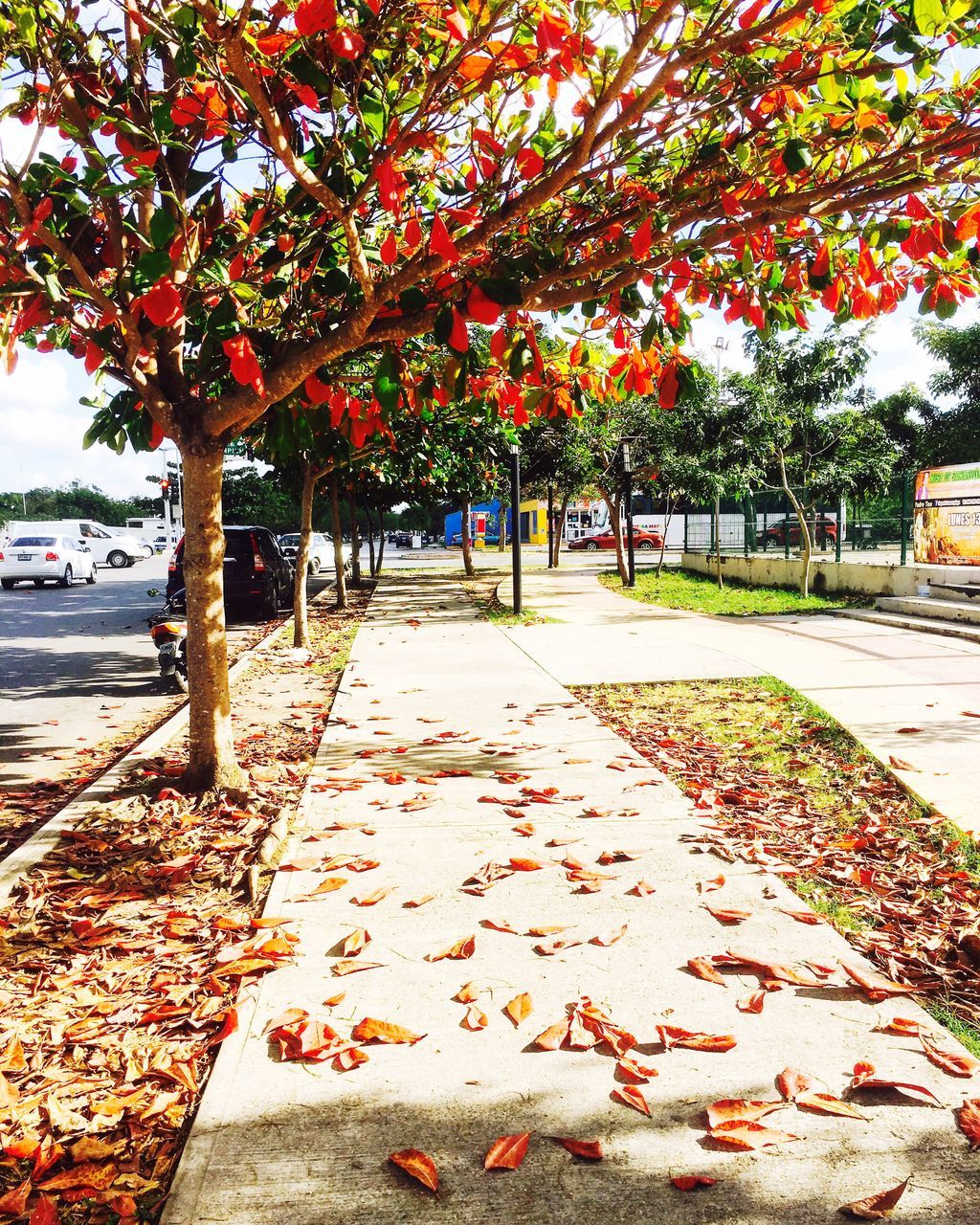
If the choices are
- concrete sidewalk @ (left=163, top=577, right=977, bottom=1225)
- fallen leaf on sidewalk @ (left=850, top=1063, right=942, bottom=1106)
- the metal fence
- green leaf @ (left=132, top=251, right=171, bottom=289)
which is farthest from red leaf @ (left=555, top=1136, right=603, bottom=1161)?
the metal fence

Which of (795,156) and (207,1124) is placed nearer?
(207,1124)

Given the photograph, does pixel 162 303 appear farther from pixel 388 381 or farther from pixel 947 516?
pixel 947 516

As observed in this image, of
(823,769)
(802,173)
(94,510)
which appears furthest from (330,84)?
(94,510)

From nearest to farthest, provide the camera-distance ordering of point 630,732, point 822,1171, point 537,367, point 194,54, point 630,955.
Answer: point 822,1171 → point 630,955 → point 194,54 → point 537,367 → point 630,732

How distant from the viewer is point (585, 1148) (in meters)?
2.31

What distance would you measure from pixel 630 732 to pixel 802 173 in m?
3.92

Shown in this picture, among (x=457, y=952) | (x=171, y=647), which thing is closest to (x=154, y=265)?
(x=457, y=952)

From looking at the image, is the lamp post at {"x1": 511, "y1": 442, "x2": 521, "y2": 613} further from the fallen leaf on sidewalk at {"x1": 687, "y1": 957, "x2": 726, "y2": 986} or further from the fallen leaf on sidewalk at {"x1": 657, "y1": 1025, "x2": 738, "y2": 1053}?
the fallen leaf on sidewalk at {"x1": 657, "y1": 1025, "x2": 738, "y2": 1053}

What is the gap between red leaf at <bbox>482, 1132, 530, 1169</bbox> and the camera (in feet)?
7.42

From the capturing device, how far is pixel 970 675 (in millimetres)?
8852

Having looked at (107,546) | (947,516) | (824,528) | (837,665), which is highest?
(947,516)

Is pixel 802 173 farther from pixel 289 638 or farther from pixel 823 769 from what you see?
pixel 289 638

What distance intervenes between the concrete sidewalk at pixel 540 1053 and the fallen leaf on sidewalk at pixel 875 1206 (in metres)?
0.03

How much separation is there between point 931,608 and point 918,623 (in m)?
0.76
